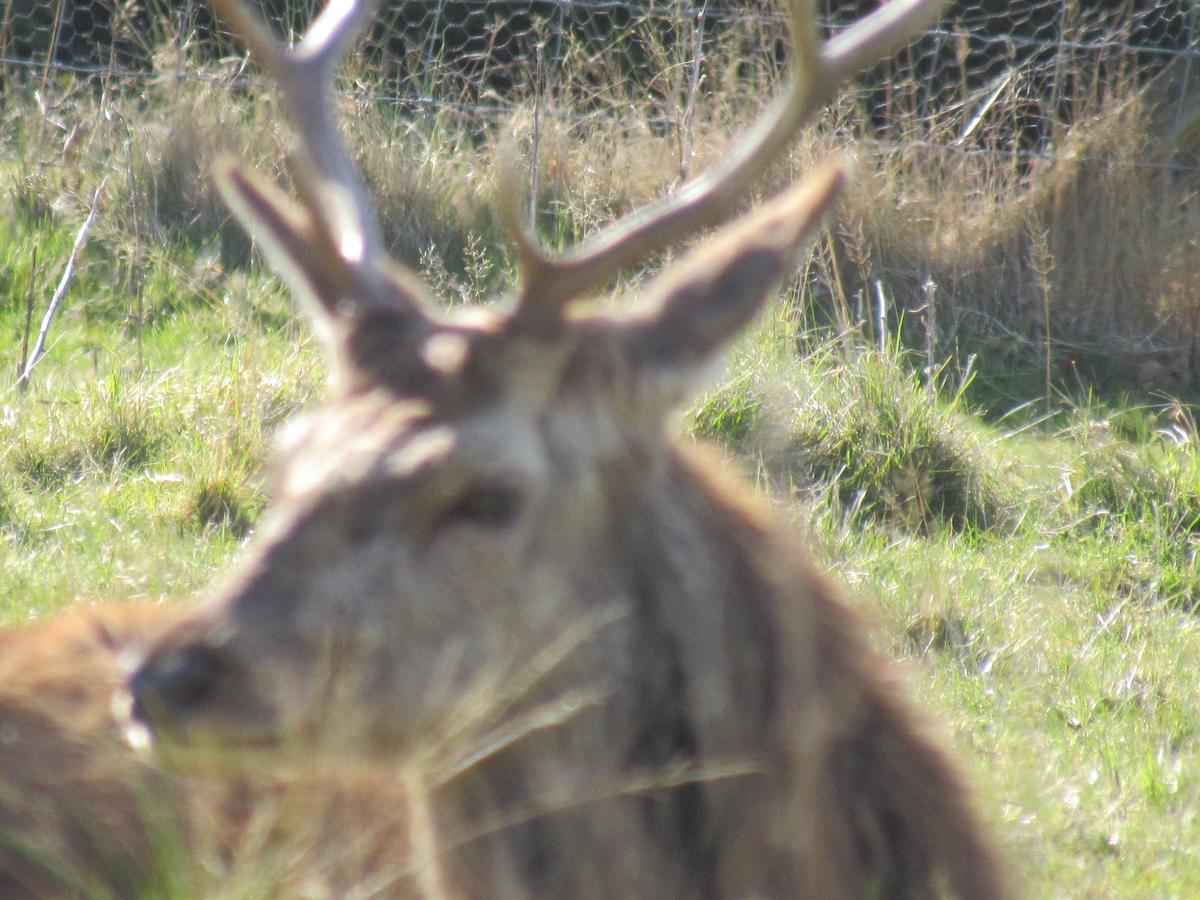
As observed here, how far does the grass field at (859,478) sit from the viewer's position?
146 inches

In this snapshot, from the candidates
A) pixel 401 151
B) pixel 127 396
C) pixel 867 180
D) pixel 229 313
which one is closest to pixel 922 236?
pixel 867 180

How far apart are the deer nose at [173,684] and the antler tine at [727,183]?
0.69m

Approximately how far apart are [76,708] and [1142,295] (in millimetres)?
5509

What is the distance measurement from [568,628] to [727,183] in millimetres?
744

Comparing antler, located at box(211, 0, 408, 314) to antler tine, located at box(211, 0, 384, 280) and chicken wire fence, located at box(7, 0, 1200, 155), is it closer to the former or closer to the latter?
antler tine, located at box(211, 0, 384, 280)

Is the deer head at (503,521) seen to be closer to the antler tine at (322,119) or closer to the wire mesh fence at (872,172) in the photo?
the antler tine at (322,119)

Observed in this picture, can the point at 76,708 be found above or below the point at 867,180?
above

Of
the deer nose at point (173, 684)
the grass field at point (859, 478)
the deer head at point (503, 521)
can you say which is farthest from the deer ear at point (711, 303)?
the deer nose at point (173, 684)

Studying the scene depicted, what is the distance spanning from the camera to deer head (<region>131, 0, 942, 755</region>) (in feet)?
7.13

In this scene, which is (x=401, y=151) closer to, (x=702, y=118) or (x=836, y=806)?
(x=702, y=118)

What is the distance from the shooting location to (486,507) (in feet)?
7.31

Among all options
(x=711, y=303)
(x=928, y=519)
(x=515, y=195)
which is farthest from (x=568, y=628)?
(x=928, y=519)

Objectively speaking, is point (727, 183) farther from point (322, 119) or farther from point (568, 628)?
point (322, 119)

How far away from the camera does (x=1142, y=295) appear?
709 centimetres
